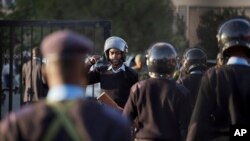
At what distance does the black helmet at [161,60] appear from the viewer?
26.3 feet

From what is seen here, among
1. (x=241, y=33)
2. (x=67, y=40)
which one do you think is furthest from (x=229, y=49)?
(x=67, y=40)

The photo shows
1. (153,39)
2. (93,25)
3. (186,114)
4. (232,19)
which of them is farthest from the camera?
(153,39)

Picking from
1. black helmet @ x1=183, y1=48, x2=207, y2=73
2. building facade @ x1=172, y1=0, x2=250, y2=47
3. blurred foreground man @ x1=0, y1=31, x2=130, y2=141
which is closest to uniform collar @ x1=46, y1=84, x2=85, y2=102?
blurred foreground man @ x1=0, y1=31, x2=130, y2=141

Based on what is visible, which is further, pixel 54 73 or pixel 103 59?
pixel 103 59

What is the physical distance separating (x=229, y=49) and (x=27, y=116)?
9.30ft

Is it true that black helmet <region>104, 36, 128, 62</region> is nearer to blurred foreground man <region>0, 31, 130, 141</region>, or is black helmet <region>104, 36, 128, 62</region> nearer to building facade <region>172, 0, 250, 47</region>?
blurred foreground man <region>0, 31, 130, 141</region>

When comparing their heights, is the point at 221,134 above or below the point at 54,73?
below

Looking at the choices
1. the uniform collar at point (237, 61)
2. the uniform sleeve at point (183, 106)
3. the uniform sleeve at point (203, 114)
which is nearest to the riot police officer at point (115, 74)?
the uniform sleeve at point (183, 106)

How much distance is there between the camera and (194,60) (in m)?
11.7

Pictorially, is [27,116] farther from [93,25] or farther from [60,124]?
[93,25]

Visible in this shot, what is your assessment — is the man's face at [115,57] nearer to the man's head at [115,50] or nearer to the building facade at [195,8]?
the man's head at [115,50]

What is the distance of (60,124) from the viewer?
4.09 meters

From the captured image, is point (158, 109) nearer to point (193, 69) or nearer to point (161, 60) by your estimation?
point (161, 60)

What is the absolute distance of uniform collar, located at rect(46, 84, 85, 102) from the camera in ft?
13.6
